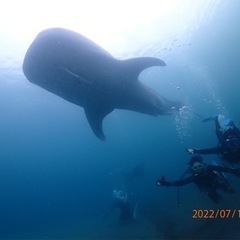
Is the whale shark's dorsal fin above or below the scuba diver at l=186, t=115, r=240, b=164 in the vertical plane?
above

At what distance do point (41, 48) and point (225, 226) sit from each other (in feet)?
36.2

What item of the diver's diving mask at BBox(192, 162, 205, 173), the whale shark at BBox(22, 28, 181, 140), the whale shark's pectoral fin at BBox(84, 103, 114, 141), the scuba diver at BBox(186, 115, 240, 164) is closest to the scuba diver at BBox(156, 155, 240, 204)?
the diver's diving mask at BBox(192, 162, 205, 173)

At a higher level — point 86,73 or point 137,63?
point 137,63

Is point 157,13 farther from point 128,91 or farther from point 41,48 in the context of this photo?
point 41,48

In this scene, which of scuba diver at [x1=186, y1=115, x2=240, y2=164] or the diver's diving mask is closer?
the diver's diving mask

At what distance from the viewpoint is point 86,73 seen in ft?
21.8

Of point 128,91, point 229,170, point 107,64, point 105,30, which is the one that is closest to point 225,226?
point 229,170

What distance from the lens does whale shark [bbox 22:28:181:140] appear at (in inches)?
209

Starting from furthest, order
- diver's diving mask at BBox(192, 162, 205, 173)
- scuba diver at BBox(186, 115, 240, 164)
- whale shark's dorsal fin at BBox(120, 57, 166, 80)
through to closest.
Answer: scuba diver at BBox(186, 115, 240, 164)
diver's diving mask at BBox(192, 162, 205, 173)
whale shark's dorsal fin at BBox(120, 57, 166, 80)

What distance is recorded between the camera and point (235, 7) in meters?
26.5

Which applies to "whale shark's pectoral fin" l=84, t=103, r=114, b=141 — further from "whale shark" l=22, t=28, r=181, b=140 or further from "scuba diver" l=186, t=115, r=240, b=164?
"scuba diver" l=186, t=115, r=240, b=164

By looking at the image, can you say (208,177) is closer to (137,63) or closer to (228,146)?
(228,146)

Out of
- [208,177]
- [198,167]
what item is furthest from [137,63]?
[208,177]

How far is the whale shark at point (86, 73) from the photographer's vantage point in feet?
17.4
